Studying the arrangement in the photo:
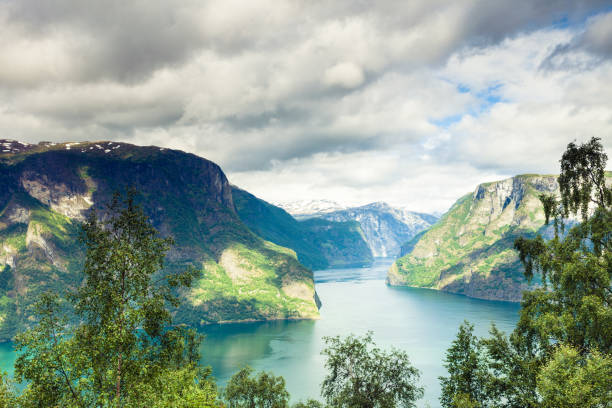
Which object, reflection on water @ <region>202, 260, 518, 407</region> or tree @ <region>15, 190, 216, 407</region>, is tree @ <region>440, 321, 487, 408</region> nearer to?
tree @ <region>15, 190, 216, 407</region>

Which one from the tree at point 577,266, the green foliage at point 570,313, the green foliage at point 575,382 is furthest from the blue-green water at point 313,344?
the green foliage at point 575,382

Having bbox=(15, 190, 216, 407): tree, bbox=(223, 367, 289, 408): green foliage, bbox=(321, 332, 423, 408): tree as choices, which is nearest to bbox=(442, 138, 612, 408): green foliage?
bbox=(321, 332, 423, 408): tree

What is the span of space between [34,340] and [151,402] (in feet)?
21.9

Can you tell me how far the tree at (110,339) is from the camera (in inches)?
722

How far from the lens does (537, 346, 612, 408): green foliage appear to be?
18.3 metres

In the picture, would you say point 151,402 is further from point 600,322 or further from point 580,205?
point 580,205

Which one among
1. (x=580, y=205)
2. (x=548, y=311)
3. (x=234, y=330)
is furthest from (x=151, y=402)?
(x=234, y=330)

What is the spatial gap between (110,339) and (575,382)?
23.5 metres

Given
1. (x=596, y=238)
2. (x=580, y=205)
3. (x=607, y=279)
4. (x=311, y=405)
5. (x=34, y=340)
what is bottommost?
(x=311, y=405)

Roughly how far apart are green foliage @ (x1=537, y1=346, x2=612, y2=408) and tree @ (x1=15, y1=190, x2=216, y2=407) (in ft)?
59.4

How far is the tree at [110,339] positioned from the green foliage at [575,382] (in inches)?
713

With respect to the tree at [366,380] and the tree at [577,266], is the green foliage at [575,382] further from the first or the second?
the tree at [366,380]

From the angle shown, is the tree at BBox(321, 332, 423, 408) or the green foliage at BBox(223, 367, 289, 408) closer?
the tree at BBox(321, 332, 423, 408)

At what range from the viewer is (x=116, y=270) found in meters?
20.1
